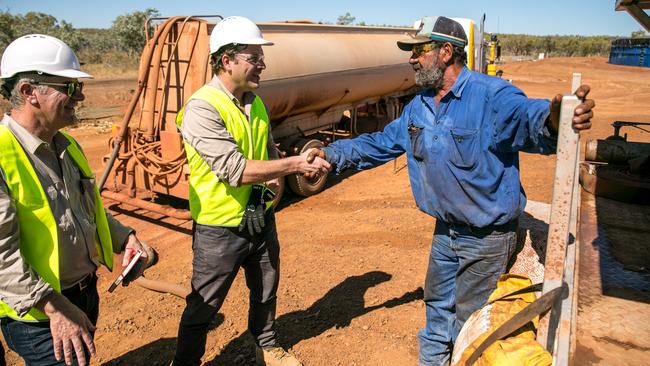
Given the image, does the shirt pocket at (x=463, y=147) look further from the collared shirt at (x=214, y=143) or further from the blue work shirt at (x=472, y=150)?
the collared shirt at (x=214, y=143)

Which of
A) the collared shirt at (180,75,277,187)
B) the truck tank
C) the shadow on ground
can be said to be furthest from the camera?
the truck tank

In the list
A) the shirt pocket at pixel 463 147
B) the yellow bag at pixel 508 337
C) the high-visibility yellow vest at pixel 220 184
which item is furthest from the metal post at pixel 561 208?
the high-visibility yellow vest at pixel 220 184

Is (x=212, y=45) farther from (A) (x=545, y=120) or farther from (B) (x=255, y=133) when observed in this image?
(A) (x=545, y=120)

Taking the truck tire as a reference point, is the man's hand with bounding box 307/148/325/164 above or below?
above

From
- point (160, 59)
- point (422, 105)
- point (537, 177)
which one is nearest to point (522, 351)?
point (422, 105)

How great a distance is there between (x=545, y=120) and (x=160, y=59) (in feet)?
17.2

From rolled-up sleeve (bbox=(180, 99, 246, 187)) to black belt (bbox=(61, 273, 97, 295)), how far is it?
2.71ft

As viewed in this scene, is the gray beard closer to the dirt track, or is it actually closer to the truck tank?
the dirt track

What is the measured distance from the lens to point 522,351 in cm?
201

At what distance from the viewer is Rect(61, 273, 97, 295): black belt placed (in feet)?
7.67

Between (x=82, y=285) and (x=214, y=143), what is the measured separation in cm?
98

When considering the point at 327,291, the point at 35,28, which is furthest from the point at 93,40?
the point at 327,291

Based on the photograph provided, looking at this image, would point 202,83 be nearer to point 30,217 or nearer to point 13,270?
point 30,217

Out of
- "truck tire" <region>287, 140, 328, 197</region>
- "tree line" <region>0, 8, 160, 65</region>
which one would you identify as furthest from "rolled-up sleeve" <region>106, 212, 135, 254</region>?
"tree line" <region>0, 8, 160, 65</region>
